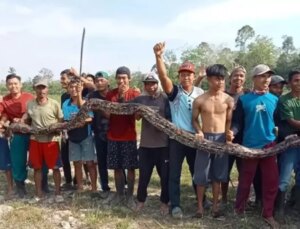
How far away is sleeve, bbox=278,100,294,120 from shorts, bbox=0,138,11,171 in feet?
13.9

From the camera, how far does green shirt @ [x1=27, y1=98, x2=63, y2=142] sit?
5.95m

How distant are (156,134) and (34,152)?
77.7 inches

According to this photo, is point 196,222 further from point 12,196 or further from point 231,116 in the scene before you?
point 12,196

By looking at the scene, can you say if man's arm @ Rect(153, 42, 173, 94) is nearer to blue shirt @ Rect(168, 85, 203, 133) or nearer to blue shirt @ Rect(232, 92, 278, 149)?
blue shirt @ Rect(168, 85, 203, 133)

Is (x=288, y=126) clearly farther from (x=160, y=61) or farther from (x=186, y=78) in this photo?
(x=160, y=61)

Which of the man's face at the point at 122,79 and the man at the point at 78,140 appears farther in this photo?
the man at the point at 78,140

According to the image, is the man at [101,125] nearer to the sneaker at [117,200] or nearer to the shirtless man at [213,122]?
the sneaker at [117,200]

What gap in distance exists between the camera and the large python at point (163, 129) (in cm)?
500

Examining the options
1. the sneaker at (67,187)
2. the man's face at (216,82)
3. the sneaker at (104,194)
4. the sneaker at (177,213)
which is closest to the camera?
the man's face at (216,82)

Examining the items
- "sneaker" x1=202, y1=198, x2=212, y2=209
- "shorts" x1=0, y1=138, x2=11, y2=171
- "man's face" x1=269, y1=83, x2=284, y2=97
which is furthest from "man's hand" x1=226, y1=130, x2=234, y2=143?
"shorts" x1=0, y1=138, x2=11, y2=171

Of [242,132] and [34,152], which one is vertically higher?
[242,132]

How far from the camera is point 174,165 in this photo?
5.30 meters

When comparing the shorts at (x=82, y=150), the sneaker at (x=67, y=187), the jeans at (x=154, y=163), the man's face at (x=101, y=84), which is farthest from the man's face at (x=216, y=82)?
the sneaker at (x=67, y=187)

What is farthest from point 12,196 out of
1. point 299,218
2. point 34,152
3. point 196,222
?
point 299,218
